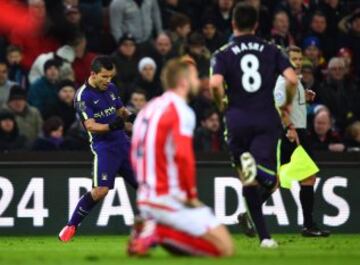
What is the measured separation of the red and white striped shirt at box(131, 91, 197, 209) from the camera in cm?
966

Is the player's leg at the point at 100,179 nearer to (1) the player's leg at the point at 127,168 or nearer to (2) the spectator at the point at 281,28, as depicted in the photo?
(1) the player's leg at the point at 127,168

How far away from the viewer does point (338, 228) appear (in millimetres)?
16750

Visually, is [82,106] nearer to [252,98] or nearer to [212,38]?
[252,98]

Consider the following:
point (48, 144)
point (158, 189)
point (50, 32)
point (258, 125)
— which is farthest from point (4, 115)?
point (158, 189)

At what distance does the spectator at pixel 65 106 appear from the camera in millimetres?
18312

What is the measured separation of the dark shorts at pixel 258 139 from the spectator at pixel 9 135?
583 centimetres

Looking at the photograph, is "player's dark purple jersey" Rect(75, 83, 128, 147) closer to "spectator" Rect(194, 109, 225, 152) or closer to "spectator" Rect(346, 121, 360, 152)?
"spectator" Rect(194, 109, 225, 152)

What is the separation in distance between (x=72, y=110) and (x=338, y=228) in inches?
175

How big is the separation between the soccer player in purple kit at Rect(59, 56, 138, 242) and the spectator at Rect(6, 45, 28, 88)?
15.7 feet

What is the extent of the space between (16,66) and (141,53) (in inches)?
78.1

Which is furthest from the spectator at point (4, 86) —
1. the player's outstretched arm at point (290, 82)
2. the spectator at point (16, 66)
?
the player's outstretched arm at point (290, 82)

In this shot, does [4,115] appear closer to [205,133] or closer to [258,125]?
[205,133]

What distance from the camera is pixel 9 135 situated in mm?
17734

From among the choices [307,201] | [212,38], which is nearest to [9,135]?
[212,38]
